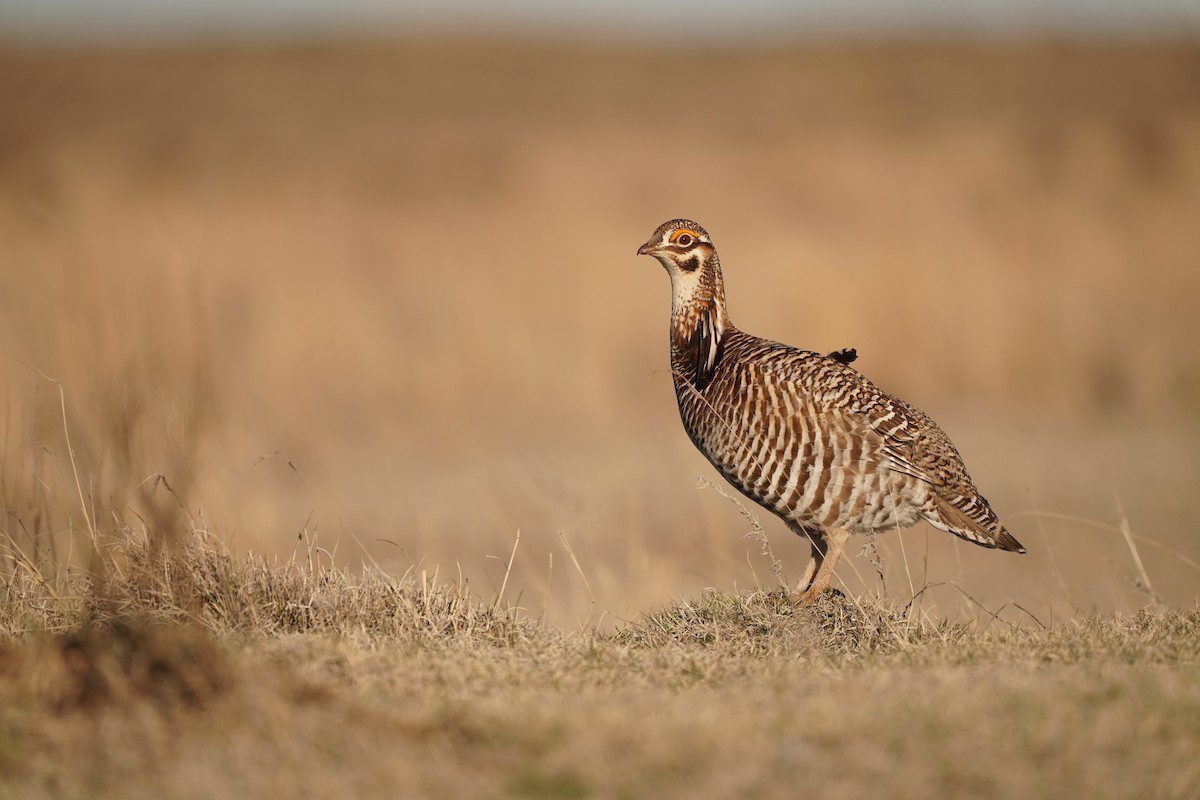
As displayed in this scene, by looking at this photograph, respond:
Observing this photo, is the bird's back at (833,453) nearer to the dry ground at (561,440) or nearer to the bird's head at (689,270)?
the dry ground at (561,440)

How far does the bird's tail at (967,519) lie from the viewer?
4.70 meters

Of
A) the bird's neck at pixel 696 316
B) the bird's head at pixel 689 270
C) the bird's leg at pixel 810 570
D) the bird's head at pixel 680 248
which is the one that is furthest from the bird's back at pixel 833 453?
the bird's head at pixel 680 248

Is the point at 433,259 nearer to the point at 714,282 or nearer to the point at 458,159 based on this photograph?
the point at 458,159

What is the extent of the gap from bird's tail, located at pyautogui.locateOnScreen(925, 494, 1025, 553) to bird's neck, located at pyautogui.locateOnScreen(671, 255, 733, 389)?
108cm

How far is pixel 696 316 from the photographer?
541cm

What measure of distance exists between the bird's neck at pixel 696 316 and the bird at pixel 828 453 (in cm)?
33

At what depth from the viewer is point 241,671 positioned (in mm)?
3029

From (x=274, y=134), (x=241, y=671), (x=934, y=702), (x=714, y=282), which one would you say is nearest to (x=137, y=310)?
(x=714, y=282)

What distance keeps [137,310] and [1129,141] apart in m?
11.8

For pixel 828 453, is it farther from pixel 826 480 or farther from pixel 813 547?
pixel 813 547

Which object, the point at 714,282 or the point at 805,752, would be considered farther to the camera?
the point at 714,282

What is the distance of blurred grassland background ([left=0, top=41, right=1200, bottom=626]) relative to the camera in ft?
23.9

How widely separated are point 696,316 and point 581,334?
6.76 meters

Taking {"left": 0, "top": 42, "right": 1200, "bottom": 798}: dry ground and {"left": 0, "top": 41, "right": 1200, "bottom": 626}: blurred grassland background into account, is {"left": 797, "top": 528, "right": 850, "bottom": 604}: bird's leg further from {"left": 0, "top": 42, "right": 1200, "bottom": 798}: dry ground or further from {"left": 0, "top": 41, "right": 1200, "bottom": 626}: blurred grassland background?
{"left": 0, "top": 41, "right": 1200, "bottom": 626}: blurred grassland background
